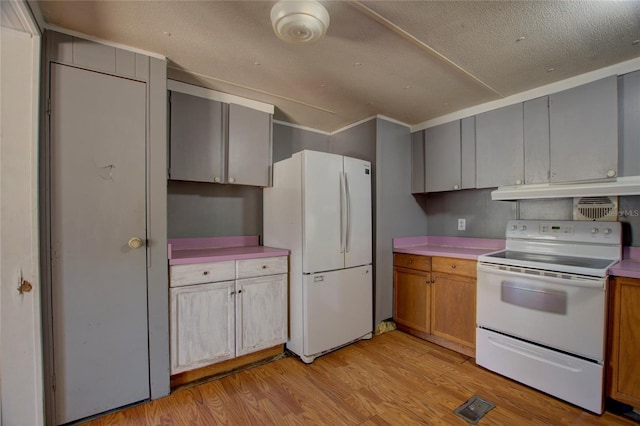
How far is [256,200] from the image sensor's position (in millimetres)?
2910

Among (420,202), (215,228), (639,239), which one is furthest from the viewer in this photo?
(420,202)

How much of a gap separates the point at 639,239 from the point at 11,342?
4.04 m

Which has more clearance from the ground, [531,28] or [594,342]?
[531,28]

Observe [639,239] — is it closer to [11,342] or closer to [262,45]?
→ [262,45]

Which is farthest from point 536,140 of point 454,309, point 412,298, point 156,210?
point 156,210

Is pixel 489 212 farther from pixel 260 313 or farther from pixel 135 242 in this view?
pixel 135 242

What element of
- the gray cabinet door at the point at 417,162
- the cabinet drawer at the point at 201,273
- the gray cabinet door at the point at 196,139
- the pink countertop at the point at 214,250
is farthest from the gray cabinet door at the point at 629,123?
the gray cabinet door at the point at 196,139

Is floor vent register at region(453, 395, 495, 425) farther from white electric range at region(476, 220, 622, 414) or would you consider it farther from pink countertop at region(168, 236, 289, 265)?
pink countertop at region(168, 236, 289, 265)

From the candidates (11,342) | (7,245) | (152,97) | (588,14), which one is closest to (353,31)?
(588,14)

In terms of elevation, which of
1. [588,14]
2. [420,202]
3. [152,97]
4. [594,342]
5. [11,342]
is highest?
[588,14]

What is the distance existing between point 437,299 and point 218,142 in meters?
2.48

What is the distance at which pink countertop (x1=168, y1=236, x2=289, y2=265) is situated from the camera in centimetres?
202

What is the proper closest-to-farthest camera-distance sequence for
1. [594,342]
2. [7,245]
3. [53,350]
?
[7,245], [53,350], [594,342]

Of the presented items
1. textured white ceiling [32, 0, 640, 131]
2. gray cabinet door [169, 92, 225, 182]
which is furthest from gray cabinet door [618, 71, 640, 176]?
gray cabinet door [169, 92, 225, 182]
